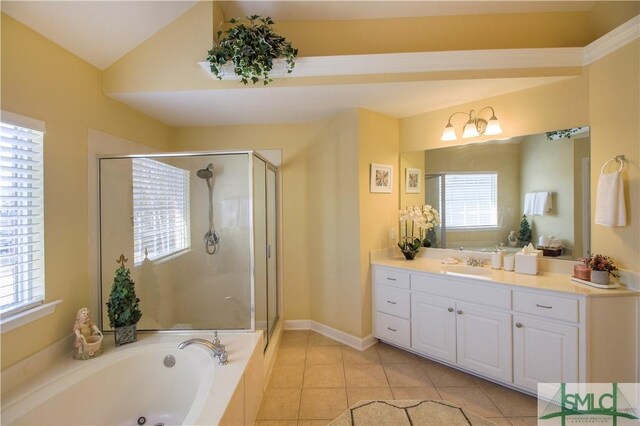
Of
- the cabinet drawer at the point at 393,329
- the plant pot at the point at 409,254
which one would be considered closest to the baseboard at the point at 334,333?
the cabinet drawer at the point at 393,329

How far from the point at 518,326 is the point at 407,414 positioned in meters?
1.00

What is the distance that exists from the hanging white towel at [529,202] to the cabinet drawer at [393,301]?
1266 millimetres

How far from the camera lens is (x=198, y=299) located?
8.46ft

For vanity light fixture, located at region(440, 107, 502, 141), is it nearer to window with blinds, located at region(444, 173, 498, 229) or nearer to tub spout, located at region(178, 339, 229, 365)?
window with blinds, located at region(444, 173, 498, 229)

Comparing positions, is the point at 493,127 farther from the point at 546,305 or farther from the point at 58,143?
the point at 58,143

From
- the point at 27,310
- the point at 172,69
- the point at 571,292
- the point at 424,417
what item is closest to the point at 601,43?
the point at 571,292

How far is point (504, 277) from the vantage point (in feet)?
7.05

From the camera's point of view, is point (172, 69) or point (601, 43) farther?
point (172, 69)

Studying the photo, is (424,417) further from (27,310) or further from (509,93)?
(509,93)

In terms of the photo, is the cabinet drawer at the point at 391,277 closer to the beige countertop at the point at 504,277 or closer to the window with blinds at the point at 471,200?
the beige countertop at the point at 504,277

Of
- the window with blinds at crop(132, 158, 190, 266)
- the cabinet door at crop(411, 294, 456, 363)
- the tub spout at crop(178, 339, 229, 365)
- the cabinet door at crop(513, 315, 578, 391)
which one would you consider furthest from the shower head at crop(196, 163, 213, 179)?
the cabinet door at crop(513, 315, 578, 391)

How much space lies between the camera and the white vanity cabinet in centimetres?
175

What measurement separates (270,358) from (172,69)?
2.51 m

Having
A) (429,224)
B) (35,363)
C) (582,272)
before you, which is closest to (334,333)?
(429,224)
